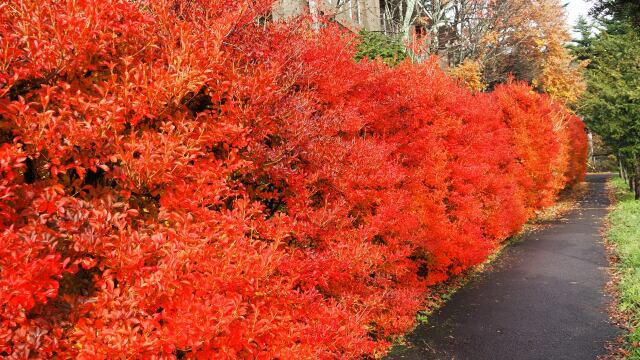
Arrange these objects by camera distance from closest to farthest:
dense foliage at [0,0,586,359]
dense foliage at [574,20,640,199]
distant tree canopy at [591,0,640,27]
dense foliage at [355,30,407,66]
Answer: dense foliage at [0,0,586,359] < dense foliage at [355,30,407,66] < distant tree canopy at [591,0,640,27] < dense foliage at [574,20,640,199]

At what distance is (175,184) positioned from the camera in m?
3.94

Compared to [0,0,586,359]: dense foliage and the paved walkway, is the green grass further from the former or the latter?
[0,0,586,359]: dense foliage

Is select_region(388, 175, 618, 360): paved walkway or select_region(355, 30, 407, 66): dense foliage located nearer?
select_region(388, 175, 618, 360): paved walkway

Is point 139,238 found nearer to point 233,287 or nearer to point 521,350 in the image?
point 233,287

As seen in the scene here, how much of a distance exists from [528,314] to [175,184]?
7.86 meters

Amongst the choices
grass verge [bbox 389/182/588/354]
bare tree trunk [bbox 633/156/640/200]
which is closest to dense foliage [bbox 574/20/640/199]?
bare tree trunk [bbox 633/156/640/200]

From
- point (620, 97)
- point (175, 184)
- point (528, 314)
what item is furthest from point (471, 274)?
point (620, 97)

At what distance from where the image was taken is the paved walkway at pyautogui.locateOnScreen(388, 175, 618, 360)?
772 cm

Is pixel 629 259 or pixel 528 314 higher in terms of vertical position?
pixel 629 259

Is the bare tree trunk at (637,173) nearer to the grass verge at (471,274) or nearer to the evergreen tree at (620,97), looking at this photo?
the evergreen tree at (620,97)

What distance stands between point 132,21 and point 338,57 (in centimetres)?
393

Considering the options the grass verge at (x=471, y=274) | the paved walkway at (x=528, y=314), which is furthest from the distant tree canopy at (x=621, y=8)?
the grass verge at (x=471, y=274)

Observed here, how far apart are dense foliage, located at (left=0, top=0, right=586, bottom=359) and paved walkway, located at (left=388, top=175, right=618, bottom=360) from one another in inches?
70.6

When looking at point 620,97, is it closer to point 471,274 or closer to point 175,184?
point 471,274
